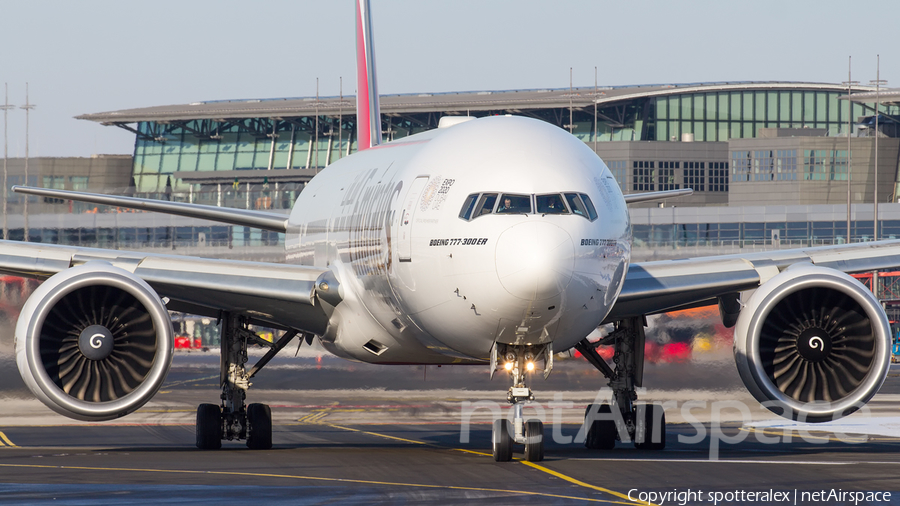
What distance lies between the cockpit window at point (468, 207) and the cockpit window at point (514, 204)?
35cm

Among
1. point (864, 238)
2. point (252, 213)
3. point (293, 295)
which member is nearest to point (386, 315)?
point (293, 295)

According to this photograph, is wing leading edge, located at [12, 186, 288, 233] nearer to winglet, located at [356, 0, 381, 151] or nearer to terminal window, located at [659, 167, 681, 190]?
winglet, located at [356, 0, 381, 151]

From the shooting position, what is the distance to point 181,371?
140 ft

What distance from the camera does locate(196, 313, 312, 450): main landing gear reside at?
61.7 feet

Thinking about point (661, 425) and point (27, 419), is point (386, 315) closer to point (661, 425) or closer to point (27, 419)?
point (661, 425)

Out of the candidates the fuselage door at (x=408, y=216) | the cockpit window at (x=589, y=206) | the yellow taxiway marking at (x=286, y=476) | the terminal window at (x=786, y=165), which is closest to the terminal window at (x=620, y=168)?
the terminal window at (x=786, y=165)

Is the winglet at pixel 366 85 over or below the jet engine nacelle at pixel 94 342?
over

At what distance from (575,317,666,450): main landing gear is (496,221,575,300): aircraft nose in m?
5.55

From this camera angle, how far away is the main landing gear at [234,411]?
61.7 feet

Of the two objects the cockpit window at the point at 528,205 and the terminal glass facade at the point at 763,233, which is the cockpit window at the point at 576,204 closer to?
the cockpit window at the point at 528,205

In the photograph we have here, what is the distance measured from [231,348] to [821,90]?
81.3 metres

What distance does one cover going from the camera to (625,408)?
62.9 feet

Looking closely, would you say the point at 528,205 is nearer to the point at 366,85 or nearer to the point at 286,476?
the point at 286,476

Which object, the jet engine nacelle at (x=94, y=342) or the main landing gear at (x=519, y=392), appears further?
the jet engine nacelle at (x=94, y=342)
